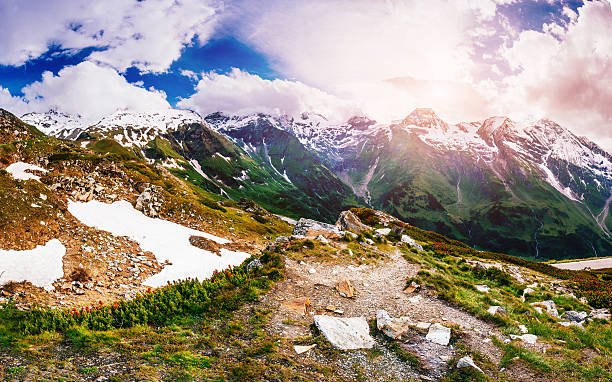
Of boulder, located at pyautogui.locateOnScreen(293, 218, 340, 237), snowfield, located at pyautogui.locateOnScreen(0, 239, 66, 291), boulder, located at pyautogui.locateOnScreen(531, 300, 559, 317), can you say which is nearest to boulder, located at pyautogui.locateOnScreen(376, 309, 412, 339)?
boulder, located at pyautogui.locateOnScreen(531, 300, 559, 317)

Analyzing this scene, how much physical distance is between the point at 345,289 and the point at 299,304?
414 centimetres

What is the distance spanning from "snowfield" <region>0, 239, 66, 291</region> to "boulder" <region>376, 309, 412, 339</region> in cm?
2217

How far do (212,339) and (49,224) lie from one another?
2366cm

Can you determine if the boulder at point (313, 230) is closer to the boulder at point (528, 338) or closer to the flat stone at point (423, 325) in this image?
the flat stone at point (423, 325)

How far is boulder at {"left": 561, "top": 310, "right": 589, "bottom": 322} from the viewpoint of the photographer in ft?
54.9

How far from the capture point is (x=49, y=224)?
79.9ft

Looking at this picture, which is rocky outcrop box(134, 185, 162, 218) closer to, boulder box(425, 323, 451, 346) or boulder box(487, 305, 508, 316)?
boulder box(425, 323, 451, 346)

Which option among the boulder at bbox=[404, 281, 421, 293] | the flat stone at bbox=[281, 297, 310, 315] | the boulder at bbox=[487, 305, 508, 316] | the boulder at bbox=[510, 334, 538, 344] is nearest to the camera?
the boulder at bbox=[510, 334, 538, 344]

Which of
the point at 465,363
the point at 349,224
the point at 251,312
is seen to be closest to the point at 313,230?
the point at 349,224

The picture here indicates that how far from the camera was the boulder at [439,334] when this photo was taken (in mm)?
11905

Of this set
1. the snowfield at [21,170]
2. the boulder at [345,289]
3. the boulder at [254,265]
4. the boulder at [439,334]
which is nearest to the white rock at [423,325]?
the boulder at [439,334]

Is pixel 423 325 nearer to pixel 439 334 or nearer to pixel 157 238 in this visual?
pixel 439 334

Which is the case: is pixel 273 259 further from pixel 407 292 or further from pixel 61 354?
pixel 61 354

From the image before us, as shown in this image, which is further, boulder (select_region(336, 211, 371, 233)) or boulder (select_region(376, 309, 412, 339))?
boulder (select_region(336, 211, 371, 233))
